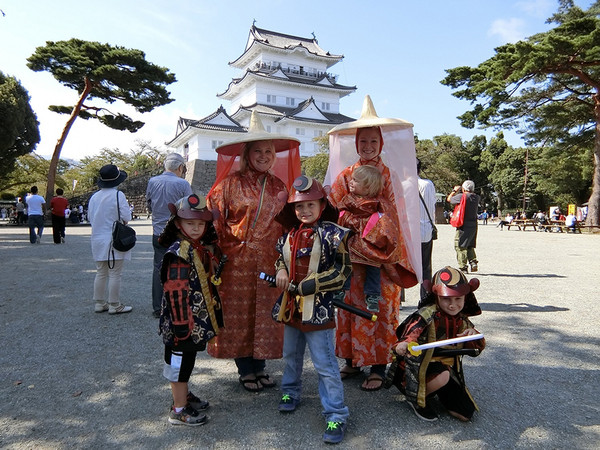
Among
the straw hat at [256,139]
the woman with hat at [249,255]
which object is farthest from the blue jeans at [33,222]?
the woman with hat at [249,255]

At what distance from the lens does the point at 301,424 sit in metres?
2.59

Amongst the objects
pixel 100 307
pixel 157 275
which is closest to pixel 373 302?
pixel 157 275

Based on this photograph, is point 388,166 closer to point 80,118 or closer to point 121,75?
point 121,75

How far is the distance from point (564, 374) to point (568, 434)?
107 centimetres

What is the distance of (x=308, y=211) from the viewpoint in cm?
260

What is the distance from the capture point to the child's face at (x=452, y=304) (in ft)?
8.66

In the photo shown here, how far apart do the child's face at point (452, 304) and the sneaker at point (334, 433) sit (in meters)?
0.95

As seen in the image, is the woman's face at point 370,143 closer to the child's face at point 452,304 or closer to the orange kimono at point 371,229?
the orange kimono at point 371,229

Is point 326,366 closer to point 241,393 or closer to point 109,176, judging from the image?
point 241,393

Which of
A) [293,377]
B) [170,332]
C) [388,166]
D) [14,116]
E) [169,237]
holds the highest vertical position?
[14,116]

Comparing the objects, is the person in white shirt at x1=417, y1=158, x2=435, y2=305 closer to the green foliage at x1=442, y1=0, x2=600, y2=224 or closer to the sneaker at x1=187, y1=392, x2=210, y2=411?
the sneaker at x1=187, y1=392, x2=210, y2=411

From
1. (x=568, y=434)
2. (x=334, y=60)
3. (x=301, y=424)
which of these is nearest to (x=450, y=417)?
(x=568, y=434)

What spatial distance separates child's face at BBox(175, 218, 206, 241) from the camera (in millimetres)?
2660

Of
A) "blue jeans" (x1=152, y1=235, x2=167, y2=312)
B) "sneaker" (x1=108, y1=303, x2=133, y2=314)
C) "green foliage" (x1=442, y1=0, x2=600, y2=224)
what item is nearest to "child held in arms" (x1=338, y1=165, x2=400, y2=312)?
"blue jeans" (x1=152, y1=235, x2=167, y2=312)
